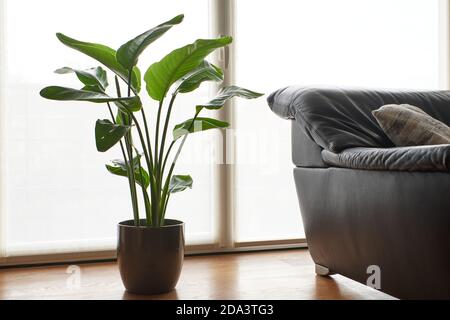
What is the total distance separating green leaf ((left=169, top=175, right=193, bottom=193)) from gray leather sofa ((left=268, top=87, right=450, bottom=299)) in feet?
1.56

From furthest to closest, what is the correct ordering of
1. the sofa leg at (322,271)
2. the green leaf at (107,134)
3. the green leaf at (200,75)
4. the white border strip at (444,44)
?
the white border strip at (444,44)
the sofa leg at (322,271)
the green leaf at (200,75)
the green leaf at (107,134)

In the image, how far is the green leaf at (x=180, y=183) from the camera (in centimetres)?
225

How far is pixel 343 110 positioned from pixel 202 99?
3.06ft

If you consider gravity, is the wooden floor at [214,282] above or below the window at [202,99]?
below

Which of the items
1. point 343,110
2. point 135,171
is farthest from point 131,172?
point 343,110

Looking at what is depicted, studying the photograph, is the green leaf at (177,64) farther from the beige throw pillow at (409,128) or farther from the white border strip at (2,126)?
the white border strip at (2,126)

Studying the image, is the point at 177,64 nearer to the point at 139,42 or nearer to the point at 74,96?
the point at 139,42

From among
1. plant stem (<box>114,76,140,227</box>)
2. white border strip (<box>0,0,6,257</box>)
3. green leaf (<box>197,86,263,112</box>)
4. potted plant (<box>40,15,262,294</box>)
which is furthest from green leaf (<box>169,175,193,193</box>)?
white border strip (<box>0,0,6,257</box>)

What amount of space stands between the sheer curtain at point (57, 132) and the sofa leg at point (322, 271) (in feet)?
3.29

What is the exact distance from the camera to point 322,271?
2.38 m

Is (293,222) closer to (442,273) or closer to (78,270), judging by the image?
(78,270)

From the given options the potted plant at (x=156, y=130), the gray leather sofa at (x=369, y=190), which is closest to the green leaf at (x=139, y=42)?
the potted plant at (x=156, y=130)

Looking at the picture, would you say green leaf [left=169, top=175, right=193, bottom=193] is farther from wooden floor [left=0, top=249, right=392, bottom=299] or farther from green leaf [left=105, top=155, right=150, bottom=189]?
wooden floor [left=0, top=249, right=392, bottom=299]

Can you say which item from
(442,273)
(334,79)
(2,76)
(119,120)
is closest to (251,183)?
(334,79)
